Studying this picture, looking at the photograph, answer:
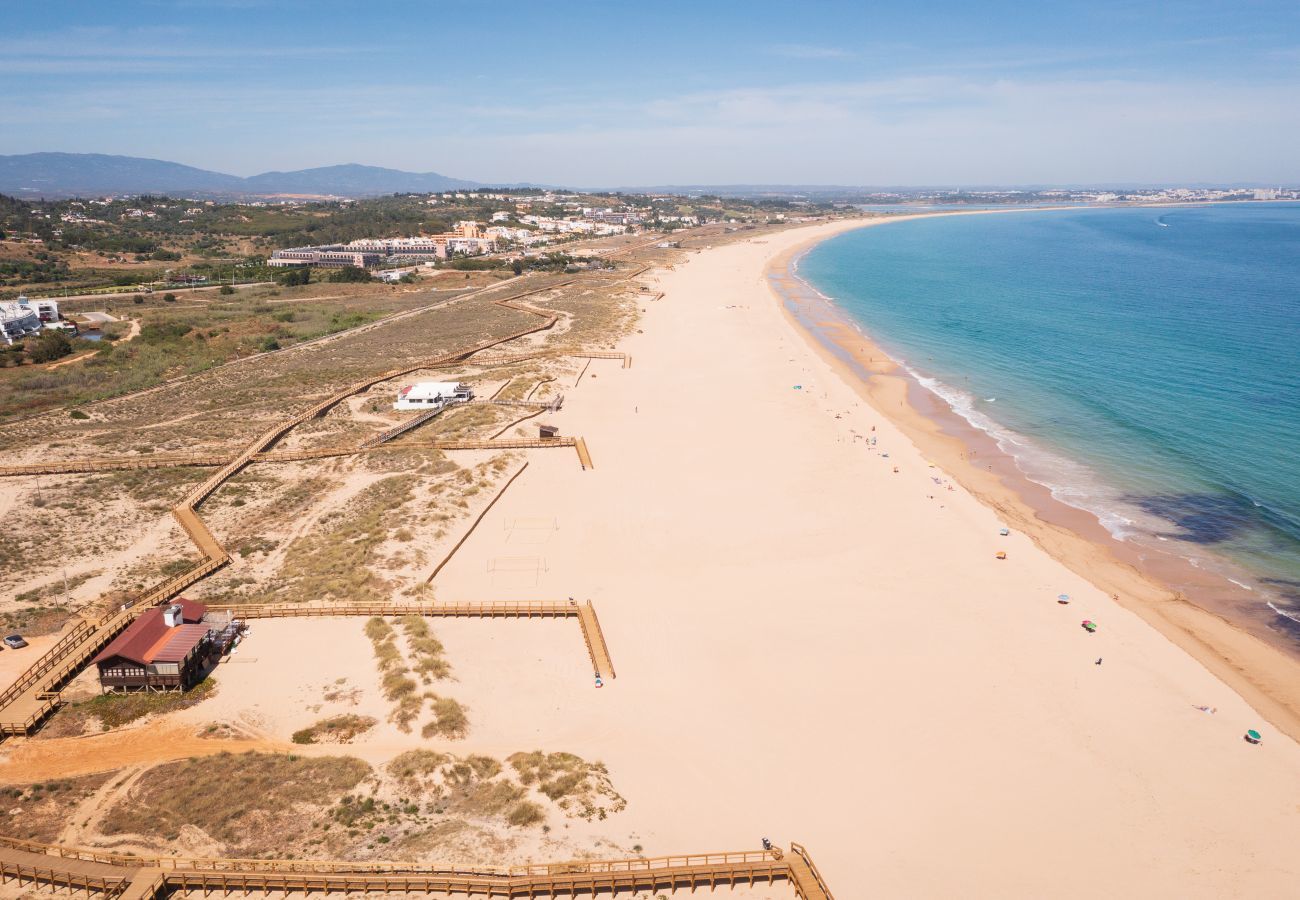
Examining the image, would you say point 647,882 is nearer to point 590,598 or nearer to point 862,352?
point 590,598

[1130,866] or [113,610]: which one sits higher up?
[113,610]

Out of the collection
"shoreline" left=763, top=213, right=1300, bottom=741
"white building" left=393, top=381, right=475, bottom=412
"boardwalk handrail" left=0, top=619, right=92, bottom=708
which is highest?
"white building" left=393, top=381, right=475, bottom=412

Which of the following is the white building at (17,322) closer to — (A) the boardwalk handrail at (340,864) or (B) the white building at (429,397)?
(B) the white building at (429,397)

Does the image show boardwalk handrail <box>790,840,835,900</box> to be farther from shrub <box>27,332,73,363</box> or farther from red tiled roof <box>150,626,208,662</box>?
shrub <box>27,332,73,363</box>

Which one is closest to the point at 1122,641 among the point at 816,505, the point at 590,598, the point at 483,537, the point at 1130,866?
the point at 1130,866

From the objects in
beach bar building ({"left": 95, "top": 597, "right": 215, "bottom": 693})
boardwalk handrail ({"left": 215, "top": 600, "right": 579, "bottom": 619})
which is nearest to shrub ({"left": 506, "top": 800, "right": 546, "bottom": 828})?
boardwalk handrail ({"left": 215, "top": 600, "right": 579, "bottom": 619})

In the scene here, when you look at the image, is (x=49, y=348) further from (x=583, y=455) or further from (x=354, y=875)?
(x=354, y=875)

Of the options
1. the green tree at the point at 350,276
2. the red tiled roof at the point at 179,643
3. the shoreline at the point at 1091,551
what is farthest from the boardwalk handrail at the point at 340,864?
the green tree at the point at 350,276
